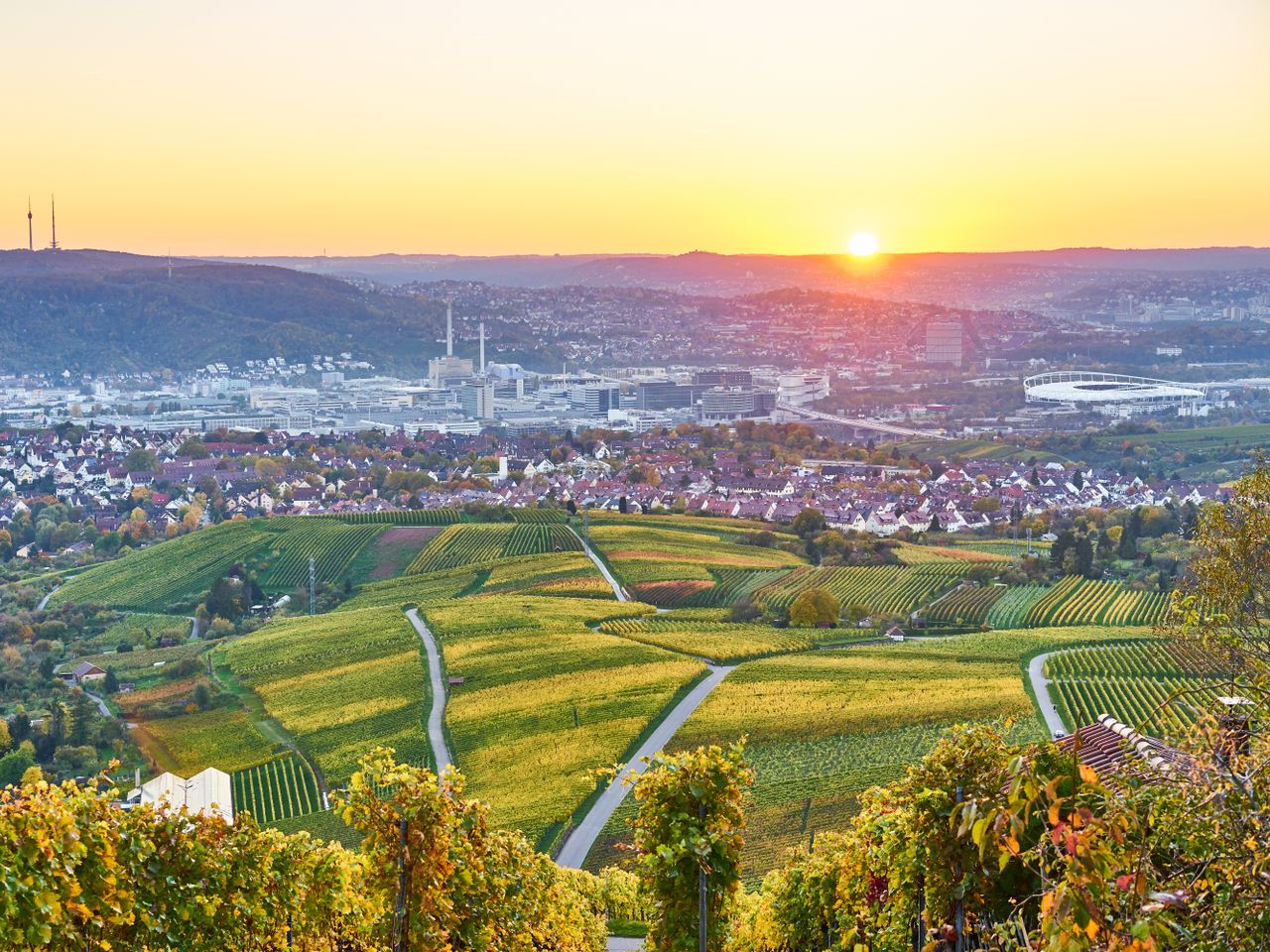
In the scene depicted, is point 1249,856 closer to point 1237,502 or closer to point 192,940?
point 192,940

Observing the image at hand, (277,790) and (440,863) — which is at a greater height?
(440,863)

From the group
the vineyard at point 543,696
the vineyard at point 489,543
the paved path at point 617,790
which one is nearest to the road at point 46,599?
the vineyard at point 489,543

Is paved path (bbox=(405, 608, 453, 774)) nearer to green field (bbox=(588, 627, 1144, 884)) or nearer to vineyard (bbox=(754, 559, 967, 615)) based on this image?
green field (bbox=(588, 627, 1144, 884))

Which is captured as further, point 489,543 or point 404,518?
point 404,518

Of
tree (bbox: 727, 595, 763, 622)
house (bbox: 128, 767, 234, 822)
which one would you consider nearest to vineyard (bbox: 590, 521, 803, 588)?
tree (bbox: 727, 595, 763, 622)

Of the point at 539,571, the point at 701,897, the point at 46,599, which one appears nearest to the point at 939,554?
the point at 539,571

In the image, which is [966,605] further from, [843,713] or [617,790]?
[617,790]
